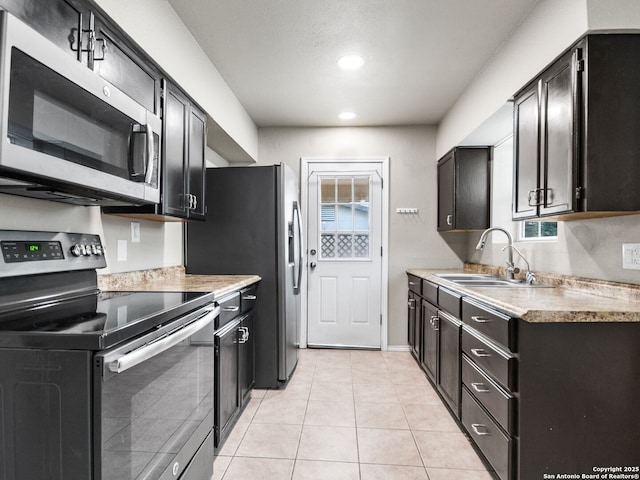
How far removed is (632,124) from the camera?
65.8 inches

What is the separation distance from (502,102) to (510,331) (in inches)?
61.6

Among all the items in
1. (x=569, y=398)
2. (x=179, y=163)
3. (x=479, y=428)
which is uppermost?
(x=179, y=163)

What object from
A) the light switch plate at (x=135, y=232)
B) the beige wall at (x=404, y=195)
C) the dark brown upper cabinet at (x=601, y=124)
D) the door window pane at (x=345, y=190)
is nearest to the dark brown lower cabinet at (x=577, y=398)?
the dark brown upper cabinet at (x=601, y=124)

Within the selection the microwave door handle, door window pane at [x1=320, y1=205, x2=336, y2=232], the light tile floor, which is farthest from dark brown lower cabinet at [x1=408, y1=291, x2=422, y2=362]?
the microwave door handle

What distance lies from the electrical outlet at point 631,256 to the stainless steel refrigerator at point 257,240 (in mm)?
2051

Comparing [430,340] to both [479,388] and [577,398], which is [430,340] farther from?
[577,398]

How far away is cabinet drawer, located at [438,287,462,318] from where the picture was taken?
7.81ft

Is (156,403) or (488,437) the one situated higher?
(156,403)

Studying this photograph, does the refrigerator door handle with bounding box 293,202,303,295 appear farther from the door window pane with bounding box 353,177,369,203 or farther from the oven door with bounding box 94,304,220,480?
the oven door with bounding box 94,304,220,480

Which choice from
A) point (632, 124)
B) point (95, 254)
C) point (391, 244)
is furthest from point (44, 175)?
point (391, 244)

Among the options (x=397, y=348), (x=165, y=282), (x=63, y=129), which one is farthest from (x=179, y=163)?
(x=397, y=348)

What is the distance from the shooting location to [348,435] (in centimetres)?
231

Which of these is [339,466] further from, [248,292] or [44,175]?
[44,175]

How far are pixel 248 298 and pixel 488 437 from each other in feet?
5.48
